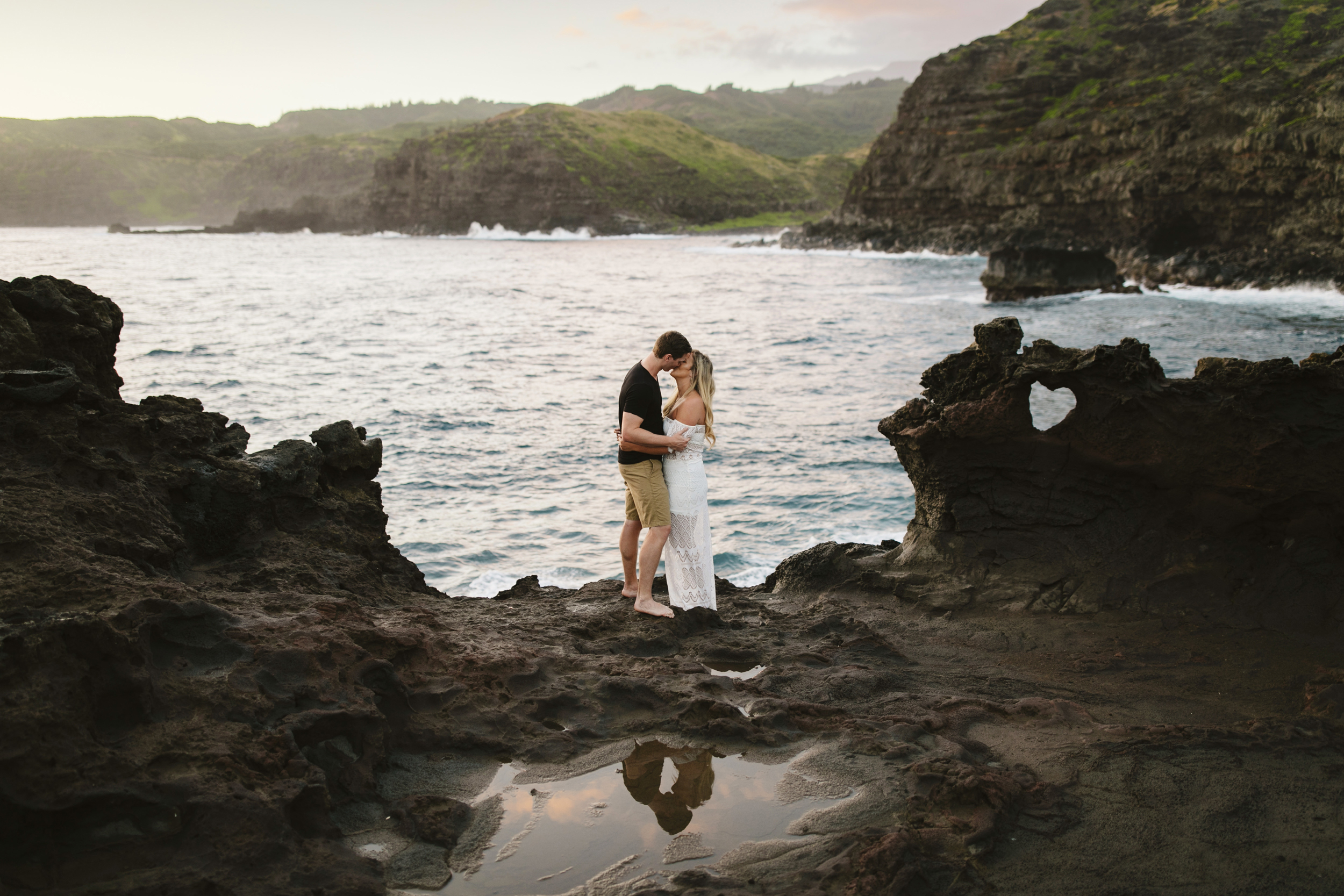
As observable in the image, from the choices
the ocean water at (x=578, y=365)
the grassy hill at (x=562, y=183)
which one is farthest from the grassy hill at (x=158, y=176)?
the ocean water at (x=578, y=365)

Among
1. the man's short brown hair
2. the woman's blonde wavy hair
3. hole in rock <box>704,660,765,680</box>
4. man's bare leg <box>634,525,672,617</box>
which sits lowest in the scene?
hole in rock <box>704,660,765,680</box>

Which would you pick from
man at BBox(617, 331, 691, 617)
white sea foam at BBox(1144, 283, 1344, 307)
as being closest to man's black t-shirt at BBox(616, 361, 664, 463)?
man at BBox(617, 331, 691, 617)

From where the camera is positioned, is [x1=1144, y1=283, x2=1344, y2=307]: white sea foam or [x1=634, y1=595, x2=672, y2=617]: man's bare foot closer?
[x1=634, y1=595, x2=672, y2=617]: man's bare foot

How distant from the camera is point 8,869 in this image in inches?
128

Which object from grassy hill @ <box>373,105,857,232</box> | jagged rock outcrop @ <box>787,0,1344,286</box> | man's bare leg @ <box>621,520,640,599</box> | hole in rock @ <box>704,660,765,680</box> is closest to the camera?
hole in rock @ <box>704,660,765,680</box>

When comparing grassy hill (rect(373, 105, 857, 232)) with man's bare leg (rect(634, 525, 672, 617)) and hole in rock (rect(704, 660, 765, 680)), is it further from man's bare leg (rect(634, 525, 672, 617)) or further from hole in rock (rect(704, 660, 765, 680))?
hole in rock (rect(704, 660, 765, 680))

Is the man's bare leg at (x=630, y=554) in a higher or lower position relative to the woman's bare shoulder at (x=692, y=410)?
lower

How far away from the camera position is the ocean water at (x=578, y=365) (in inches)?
537

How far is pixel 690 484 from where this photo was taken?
677 cm

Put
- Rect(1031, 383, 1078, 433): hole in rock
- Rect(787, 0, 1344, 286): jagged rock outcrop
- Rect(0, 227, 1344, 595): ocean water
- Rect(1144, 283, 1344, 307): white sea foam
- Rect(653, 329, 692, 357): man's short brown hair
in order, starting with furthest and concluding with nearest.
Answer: Rect(787, 0, 1344, 286): jagged rock outcrop < Rect(1144, 283, 1344, 307): white sea foam < Rect(1031, 383, 1078, 433): hole in rock < Rect(0, 227, 1344, 595): ocean water < Rect(653, 329, 692, 357): man's short brown hair

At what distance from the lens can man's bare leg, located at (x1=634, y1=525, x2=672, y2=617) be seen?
677 centimetres

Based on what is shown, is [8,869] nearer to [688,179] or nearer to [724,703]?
[724,703]

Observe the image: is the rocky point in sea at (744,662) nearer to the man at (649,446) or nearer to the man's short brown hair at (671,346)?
the man at (649,446)

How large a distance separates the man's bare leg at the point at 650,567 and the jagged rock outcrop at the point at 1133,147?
4037 cm
